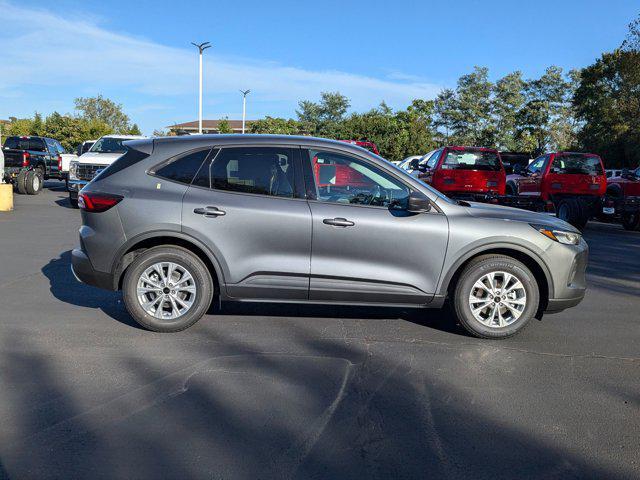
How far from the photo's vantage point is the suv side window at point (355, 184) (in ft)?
19.6

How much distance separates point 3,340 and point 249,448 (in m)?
3.13

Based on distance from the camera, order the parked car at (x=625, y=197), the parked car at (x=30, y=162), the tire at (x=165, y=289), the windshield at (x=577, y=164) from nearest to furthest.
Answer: the tire at (x=165, y=289), the parked car at (x=625, y=197), the windshield at (x=577, y=164), the parked car at (x=30, y=162)

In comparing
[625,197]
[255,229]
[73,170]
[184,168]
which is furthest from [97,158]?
[625,197]

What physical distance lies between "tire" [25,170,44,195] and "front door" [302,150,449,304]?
18834mm

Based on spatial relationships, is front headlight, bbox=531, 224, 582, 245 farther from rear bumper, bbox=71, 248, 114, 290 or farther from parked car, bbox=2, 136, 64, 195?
parked car, bbox=2, 136, 64, 195

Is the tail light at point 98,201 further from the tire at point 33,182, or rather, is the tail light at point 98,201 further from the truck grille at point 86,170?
the tire at point 33,182

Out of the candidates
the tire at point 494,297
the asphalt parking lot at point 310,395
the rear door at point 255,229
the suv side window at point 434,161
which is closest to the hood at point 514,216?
the tire at point 494,297

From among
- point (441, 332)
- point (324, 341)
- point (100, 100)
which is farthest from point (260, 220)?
point (100, 100)

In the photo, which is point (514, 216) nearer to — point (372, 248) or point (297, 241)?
point (372, 248)

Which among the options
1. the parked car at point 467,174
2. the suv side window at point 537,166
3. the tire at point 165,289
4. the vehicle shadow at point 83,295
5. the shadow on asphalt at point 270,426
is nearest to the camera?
the shadow on asphalt at point 270,426

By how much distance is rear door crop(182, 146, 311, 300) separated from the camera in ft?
19.1

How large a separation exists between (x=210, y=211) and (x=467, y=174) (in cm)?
1119

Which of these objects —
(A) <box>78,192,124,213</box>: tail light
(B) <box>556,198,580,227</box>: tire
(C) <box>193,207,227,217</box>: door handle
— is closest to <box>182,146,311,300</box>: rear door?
(C) <box>193,207,227,217</box>: door handle

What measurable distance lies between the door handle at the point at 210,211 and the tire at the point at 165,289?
15.3 inches
